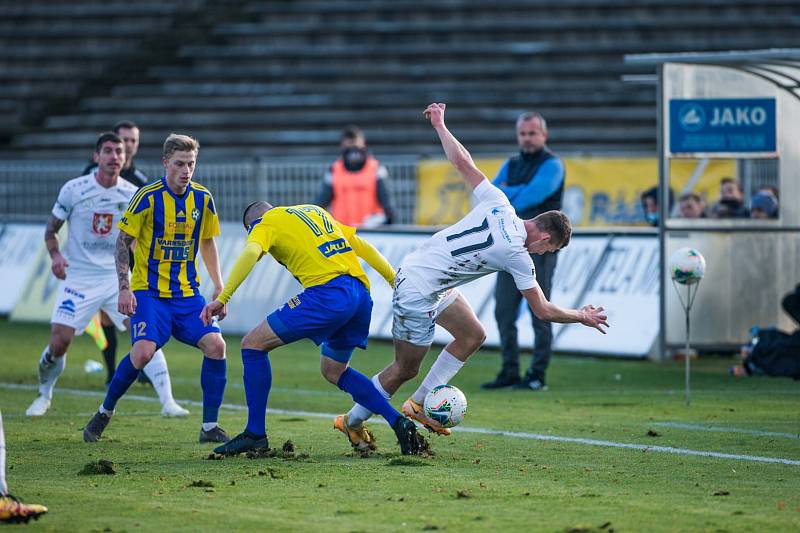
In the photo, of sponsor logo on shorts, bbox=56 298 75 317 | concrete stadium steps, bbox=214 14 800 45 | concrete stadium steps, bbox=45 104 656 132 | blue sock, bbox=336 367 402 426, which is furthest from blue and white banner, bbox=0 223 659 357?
concrete stadium steps, bbox=214 14 800 45

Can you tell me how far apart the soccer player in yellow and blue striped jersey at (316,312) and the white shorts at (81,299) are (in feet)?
9.06

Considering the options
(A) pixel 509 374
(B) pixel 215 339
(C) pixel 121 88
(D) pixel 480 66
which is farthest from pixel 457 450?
(C) pixel 121 88

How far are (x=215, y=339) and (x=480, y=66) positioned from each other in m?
17.8

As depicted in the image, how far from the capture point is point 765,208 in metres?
14.6

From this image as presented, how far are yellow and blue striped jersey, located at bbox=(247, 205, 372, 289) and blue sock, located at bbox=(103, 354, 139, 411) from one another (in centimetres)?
140

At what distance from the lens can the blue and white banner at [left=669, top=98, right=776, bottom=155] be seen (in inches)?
555

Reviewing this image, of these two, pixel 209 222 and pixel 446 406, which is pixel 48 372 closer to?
pixel 209 222

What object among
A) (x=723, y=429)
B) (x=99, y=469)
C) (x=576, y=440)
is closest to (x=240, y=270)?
(x=99, y=469)

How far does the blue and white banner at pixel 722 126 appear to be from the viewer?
1409 cm

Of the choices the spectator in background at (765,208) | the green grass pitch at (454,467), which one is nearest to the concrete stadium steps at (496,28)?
the spectator in background at (765,208)

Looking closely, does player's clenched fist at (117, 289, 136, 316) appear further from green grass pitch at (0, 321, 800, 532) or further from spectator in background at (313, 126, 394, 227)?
spectator in background at (313, 126, 394, 227)

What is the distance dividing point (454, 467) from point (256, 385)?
4.16 ft

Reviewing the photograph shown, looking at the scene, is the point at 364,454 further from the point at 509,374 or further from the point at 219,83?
the point at 219,83

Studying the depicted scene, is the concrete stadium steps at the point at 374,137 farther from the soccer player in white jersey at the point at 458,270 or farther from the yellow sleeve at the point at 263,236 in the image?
the yellow sleeve at the point at 263,236
